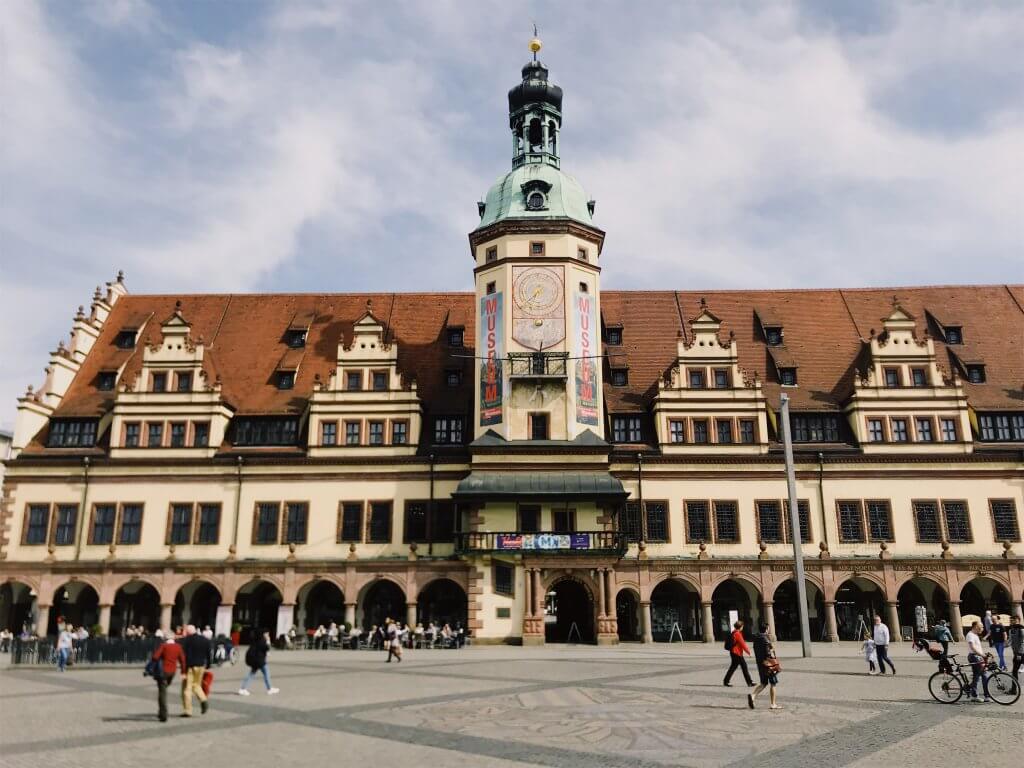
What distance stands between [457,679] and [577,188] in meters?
33.2

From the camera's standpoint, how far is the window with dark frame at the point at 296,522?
44219 mm

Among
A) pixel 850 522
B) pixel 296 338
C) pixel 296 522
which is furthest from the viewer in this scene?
pixel 296 338

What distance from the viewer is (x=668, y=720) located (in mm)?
15898

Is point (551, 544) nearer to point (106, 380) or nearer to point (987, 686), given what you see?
point (987, 686)

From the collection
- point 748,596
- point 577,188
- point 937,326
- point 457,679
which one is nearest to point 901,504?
point 748,596

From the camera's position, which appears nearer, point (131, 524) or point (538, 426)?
point (538, 426)

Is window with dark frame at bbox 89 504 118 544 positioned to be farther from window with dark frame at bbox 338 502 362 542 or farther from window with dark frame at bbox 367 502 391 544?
window with dark frame at bbox 367 502 391 544

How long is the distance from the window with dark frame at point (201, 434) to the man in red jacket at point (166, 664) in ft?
102

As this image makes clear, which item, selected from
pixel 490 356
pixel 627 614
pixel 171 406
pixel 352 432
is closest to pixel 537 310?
pixel 490 356

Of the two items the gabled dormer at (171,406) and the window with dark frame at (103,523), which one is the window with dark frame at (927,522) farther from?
the window with dark frame at (103,523)

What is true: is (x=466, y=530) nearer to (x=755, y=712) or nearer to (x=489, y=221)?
(x=489, y=221)

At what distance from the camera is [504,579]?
41.5 m

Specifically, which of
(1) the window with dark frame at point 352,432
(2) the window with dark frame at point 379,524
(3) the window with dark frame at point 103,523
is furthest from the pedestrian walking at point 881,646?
(3) the window with dark frame at point 103,523

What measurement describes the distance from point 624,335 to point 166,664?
127 feet
